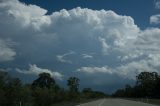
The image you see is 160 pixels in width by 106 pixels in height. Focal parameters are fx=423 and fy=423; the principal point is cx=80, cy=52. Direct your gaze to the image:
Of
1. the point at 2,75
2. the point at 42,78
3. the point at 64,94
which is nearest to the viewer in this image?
the point at 2,75

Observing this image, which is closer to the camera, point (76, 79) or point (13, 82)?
point (13, 82)

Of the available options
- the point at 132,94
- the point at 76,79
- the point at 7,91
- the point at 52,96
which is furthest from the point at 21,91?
the point at 132,94

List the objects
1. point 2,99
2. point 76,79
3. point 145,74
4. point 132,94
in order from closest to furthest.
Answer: point 2,99 → point 76,79 → point 145,74 → point 132,94

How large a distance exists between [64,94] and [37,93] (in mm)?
19160

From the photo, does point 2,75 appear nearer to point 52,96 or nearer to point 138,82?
point 52,96

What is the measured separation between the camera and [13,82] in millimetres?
48844

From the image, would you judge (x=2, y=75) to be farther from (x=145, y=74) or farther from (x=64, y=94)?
(x=145, y=74)

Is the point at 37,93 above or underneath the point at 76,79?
underneath

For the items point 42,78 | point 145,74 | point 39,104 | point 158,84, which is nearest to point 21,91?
point 39,104

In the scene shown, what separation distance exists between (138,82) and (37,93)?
123970 mm

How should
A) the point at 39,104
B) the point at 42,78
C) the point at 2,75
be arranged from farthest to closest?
the point at 42,78, the point at 39,104, the point at 2,75

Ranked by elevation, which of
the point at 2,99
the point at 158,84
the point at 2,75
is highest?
the point at 158,84

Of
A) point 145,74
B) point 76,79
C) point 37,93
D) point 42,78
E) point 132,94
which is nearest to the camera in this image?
point 37,93

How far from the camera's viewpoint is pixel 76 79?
14688 cm
